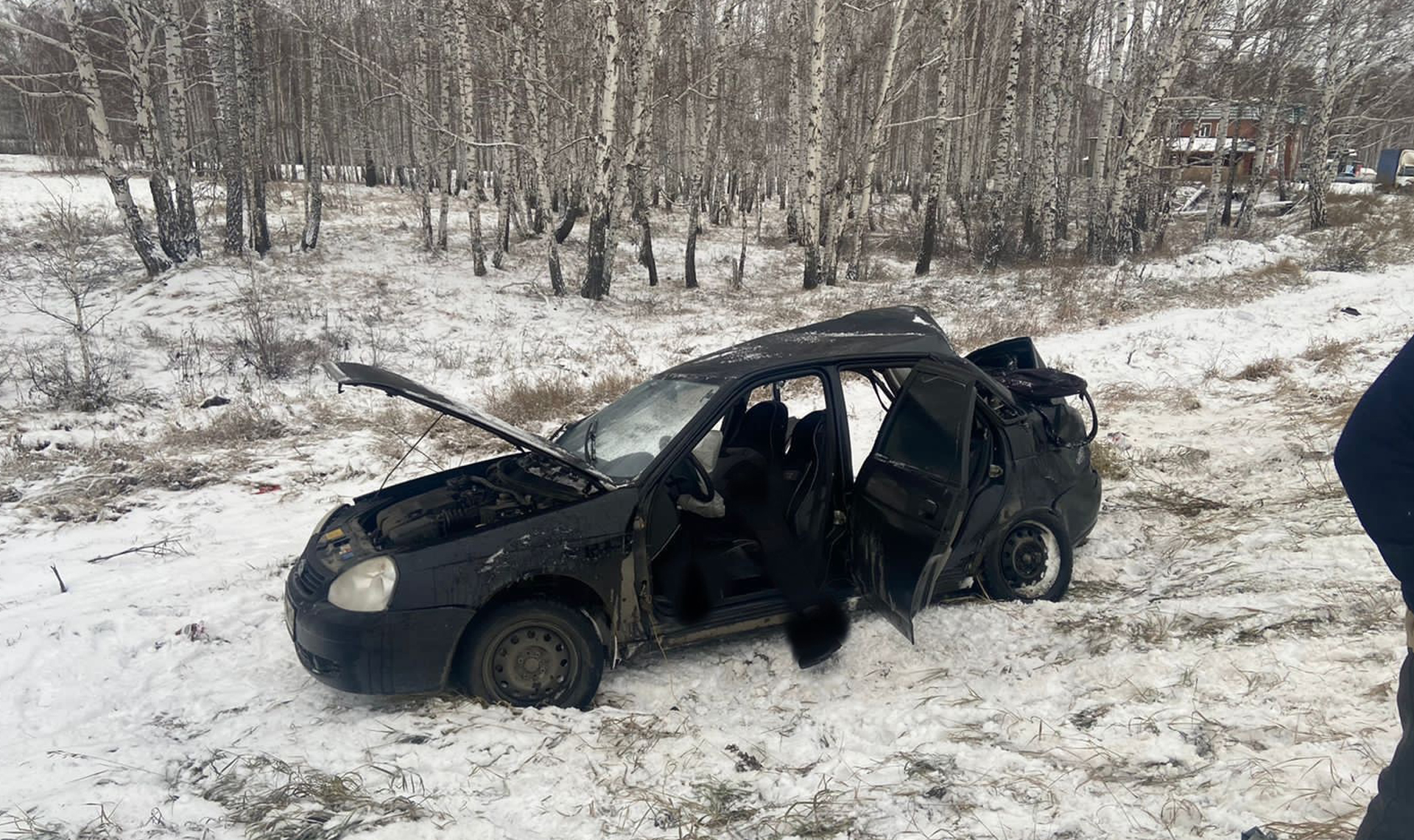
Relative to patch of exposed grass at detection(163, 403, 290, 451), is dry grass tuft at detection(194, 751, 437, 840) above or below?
below

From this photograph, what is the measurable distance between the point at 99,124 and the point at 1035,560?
15941 mm

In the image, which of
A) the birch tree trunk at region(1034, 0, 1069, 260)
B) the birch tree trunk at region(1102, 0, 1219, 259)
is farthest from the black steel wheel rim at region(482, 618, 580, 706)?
the birch tree trunk at region(1034, 0, 1069, 260)

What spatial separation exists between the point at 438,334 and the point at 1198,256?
54.5 ft

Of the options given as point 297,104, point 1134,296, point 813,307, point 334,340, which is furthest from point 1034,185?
point 297,104

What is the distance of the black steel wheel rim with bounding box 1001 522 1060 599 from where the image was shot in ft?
15.0

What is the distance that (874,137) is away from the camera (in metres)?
18.5

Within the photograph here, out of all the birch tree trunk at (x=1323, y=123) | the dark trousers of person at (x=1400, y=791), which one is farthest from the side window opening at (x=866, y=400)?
the birch tree trunk at (x=1323, y=123)

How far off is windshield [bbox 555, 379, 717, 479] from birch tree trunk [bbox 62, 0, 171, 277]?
43.7 ft

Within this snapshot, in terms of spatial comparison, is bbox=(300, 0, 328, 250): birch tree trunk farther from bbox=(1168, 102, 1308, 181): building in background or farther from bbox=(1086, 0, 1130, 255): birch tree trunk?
bbox=(1168, 102, 1308, 181): building in background

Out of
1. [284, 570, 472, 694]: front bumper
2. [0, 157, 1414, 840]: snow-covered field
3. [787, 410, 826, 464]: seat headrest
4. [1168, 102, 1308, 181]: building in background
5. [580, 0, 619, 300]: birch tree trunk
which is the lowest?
[0, 157, 1414, 840]: snow-covered field

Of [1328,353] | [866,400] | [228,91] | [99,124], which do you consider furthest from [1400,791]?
[228,91]

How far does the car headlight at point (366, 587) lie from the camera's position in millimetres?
3398

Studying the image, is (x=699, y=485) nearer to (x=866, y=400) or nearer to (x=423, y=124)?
(x=866, y=400)

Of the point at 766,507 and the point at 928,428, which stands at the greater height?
the point at 928,428
